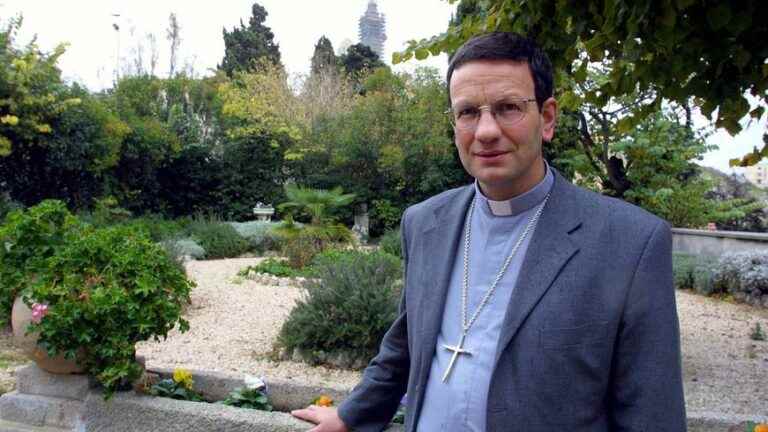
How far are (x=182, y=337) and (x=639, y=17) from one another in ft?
17.3

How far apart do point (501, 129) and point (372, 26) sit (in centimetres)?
10887

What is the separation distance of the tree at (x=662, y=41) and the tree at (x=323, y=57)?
76.7 ft

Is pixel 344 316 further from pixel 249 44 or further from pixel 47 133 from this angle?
pixel 249 44

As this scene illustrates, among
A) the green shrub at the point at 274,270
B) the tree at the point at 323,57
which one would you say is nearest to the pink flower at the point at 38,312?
the green shrub at the point at 274,270

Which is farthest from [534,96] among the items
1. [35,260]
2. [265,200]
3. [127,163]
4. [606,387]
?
[265,200]

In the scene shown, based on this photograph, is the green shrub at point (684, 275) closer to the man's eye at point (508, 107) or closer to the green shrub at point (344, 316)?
the green shrub at point (344, 316)

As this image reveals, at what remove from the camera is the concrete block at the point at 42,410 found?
3.48m

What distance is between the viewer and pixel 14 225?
12.6 ft

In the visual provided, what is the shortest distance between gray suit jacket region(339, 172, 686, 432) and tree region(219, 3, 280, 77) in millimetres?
32395

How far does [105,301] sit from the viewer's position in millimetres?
3301

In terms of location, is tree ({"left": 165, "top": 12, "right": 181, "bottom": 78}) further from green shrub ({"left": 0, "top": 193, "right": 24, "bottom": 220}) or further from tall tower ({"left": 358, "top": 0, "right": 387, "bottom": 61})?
tall tower ({"left": 358, "top": 0, "right": 387, "bottom": 61})

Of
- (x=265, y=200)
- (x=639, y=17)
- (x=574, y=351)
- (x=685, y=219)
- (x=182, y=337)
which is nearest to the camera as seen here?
(x=574, y=351)

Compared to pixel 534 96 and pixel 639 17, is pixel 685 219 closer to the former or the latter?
pixel 639 17

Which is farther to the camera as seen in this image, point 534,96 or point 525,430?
point 534,96
